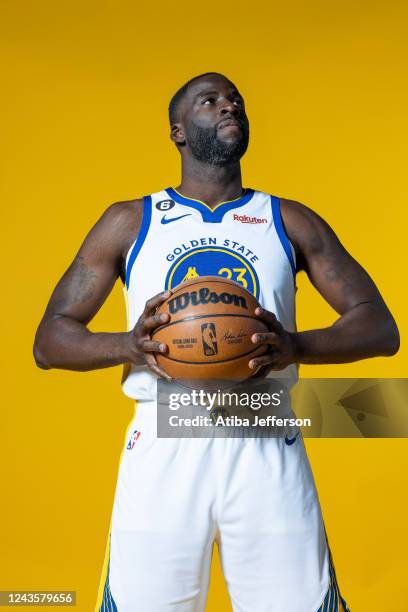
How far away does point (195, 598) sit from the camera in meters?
2.04

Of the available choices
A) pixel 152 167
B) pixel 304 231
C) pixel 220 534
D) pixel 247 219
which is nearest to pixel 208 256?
pixel 247 219

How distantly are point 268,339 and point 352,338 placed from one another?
321 mm

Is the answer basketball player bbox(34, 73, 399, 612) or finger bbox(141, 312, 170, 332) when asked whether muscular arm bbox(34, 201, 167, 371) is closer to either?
basketball player bbox(34, 73, 399, 612)

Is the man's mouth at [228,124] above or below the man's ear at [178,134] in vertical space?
below

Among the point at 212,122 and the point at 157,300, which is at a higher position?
the point at 212,122

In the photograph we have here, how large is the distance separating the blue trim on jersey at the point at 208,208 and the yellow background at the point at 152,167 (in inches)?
64.9

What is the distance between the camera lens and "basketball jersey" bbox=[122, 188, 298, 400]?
216cm

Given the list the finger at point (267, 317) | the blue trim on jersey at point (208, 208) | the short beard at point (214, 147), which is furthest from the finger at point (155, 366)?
the short beard at point (214, 147)

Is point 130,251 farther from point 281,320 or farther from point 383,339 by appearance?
point 383,339

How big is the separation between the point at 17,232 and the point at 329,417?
1479 mm

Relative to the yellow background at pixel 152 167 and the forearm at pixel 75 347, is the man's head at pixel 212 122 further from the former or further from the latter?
the yellow background at pixel 152 167

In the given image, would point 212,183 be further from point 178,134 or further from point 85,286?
point 85,286

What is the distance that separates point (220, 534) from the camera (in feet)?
6.73

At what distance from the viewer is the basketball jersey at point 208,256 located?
85.2 inches
